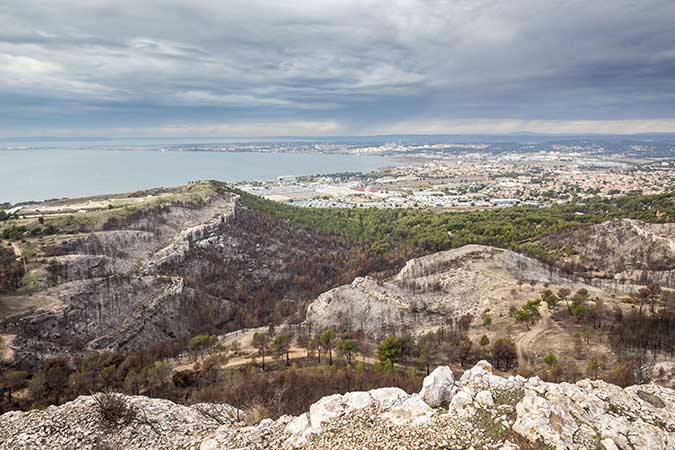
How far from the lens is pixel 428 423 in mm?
13047

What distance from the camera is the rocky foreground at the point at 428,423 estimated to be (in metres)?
12.2

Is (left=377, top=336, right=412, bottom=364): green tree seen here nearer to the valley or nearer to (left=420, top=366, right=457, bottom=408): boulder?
the valley

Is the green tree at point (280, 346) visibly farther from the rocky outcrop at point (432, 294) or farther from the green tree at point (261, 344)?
the rocky outcrop at point (432, 294)

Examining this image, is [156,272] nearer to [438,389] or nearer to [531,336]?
[531,336]

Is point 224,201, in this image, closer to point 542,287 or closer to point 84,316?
point 84,316

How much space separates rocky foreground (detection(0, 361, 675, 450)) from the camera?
12242 mm

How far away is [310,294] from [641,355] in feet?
148

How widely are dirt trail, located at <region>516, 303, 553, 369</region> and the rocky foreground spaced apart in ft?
52.7

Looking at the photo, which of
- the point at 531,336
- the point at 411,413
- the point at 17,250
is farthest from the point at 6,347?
the point at 531,336

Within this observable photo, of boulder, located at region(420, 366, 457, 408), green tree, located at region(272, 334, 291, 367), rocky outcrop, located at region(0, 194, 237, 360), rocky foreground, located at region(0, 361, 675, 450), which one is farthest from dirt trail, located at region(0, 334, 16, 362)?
boulder, located at region(420, 366, 457, 408)

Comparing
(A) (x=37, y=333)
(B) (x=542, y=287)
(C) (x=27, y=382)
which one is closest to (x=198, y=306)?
(A) (x=37, y=333)

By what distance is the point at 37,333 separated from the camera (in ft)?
121

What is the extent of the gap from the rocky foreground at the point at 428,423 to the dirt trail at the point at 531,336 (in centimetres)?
1607

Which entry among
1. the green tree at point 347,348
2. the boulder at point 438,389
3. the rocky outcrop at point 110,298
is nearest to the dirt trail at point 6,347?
the rocky outcrop at point 110,298
